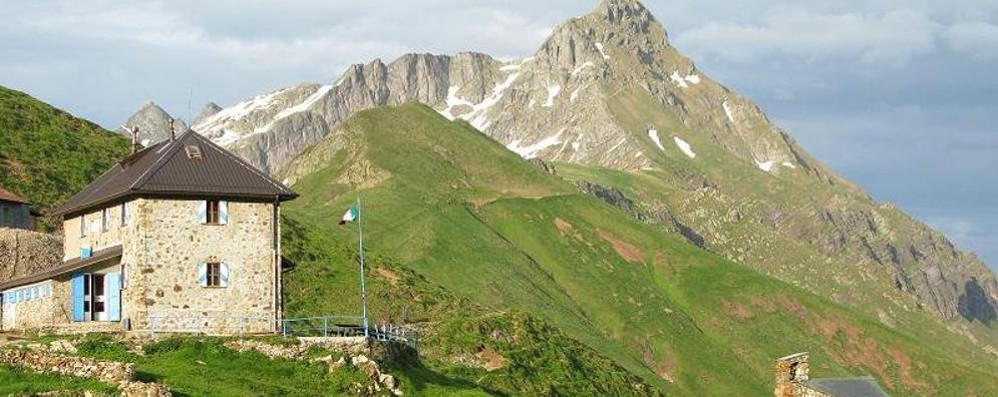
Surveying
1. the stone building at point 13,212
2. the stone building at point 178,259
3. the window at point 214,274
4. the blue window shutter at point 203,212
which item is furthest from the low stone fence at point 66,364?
the stone building at point 13,212

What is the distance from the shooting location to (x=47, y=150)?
121 meters

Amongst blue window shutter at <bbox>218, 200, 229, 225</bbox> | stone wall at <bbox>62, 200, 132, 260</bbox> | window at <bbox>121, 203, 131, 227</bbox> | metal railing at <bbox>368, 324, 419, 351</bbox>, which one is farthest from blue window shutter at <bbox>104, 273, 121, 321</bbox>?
metal railing at <bbox>368, 324, 419, 351</bbox>

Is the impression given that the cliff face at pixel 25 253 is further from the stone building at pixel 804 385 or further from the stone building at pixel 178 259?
the stone building at pixel 804 385

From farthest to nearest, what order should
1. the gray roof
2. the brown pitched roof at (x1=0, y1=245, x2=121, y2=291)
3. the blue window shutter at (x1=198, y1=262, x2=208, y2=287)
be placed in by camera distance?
the brown pitched roof at (x1=0, y1=245, x2=121, y2=291) < the blue window shutter at (x1=198, y1=262, x2=208, y2=287) < the gray roof

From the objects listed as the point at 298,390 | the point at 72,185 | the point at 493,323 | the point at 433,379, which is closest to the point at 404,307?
the point at 493,323

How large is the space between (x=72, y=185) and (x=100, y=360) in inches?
2423

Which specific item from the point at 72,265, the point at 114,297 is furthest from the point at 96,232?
the point at 114,297

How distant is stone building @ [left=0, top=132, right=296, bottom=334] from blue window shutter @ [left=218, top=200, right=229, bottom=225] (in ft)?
0.16

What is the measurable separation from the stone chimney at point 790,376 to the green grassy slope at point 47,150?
65.0 meters

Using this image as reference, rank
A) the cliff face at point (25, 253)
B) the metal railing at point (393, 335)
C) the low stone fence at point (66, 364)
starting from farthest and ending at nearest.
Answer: the cliff face at point (25, 253) → the metal railing at point (393, 335) → the low stone fence at point (66, 364)

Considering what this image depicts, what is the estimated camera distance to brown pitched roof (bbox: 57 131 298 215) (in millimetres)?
67331

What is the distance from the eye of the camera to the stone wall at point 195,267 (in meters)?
66.3

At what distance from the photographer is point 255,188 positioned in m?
69.0

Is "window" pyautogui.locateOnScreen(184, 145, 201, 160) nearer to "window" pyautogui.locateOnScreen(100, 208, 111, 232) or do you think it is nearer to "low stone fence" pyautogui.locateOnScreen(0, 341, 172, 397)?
"window" pyautogui.locateOnScreen(100, 208, 111, 232)
